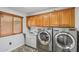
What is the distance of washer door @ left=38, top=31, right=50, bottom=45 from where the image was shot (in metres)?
0.97

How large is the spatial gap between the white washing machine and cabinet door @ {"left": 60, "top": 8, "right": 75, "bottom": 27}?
6cm

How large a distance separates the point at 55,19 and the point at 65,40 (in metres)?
0.30

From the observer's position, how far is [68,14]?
850 millimetres

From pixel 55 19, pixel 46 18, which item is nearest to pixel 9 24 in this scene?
pixel 46 18

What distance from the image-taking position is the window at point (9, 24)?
0.83m

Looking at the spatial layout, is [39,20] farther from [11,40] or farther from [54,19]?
[11,40]

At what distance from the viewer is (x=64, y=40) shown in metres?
0.94

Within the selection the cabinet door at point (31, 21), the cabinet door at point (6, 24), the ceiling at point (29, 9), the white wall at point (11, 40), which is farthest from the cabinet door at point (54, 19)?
the cabinet door at point (6, 24)

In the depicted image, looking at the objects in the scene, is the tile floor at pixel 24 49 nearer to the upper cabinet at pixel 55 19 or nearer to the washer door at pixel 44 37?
the washer door at pixel 44 37

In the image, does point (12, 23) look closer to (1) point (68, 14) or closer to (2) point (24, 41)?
(2) point (24, 41)

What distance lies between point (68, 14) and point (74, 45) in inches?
14.5

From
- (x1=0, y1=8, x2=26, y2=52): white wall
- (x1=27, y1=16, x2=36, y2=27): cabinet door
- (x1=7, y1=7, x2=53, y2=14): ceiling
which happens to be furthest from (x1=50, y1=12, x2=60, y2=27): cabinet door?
(x1=0, y1=8, x2=26, y2=52): white wall

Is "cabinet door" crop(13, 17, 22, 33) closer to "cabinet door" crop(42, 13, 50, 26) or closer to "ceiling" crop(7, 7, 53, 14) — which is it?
"ceiling" crop(7, 7, 53, 14)

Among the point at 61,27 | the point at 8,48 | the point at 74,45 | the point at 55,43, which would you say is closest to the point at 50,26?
the point at 61,27
